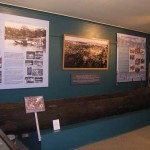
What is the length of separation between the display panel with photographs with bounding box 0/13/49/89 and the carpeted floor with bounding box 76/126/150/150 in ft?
4.30

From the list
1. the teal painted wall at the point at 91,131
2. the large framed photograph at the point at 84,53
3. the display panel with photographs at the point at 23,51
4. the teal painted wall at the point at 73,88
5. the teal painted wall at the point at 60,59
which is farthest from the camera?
the large framed photograph at the point at 84,53

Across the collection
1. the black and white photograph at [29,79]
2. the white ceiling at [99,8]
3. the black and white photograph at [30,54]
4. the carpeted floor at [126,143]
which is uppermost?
the white ceiling at [99,8]

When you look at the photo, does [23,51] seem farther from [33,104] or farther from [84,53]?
[84,53]

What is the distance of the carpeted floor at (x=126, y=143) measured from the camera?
2.96 m

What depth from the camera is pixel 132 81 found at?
16.7 feet

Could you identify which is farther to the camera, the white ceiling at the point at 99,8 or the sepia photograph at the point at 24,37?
the sepia photograph at the point at 24,37

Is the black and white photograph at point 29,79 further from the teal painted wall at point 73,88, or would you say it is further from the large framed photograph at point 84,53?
the large framed photograph at point 84,53

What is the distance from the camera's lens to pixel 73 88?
12.9 ft

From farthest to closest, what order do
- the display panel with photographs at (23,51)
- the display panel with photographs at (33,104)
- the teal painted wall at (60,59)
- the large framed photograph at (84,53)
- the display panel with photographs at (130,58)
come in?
1. the display panel with photographs at (130,58)
2. the large framed photograph at (84,53)
3. the teal painted wall at (60,59)
4. the display panel with photographs at (23,51)
5. the display panel with photographs at (33,104)

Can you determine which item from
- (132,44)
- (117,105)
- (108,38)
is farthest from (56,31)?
(132,44)

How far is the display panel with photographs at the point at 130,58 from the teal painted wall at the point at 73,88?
16cm

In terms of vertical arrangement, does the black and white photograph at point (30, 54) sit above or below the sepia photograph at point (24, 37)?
below

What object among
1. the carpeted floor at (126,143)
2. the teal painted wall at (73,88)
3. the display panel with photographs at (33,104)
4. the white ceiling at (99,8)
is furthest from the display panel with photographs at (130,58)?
the display panel with photographs at (33,104)

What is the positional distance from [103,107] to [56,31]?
154 cm
